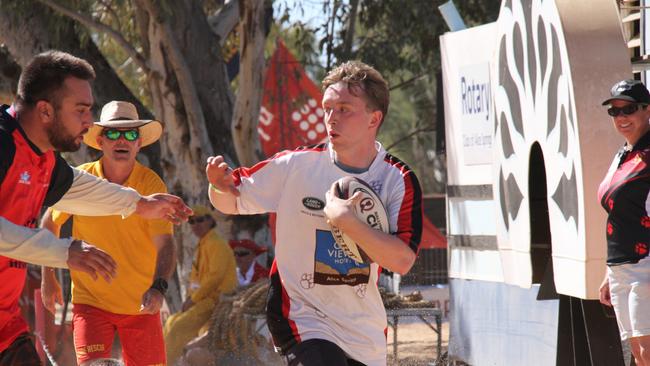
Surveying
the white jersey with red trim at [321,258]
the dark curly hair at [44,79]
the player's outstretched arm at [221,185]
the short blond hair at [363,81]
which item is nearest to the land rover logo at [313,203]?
the white jersey with red trim at [321,258]

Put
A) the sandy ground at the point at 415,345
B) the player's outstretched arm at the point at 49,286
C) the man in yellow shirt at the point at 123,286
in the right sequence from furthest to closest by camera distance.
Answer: the sandy ground at the point at 415,345, the player's outstretched arm at the point at 49,286, the man in yellow shirt at the point at 123,286

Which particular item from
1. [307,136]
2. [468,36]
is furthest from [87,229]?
[307,136]

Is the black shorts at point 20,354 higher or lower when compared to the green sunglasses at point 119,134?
lower

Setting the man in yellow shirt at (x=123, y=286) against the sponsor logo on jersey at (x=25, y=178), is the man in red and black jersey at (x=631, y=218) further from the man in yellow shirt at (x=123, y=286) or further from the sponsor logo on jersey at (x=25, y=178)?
the sponsor logo on jersey at (x=25, y=178)

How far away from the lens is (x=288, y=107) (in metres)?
22.1

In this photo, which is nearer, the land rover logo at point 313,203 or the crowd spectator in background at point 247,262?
the land rover logo at point 313,203

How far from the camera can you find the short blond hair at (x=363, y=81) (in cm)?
541

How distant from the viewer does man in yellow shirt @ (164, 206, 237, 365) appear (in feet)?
43.8

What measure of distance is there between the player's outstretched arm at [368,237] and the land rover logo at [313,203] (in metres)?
0.28

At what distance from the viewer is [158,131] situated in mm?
8461

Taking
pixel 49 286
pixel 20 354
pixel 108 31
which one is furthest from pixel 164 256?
pixel 108 31

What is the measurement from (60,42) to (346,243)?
1250 cm

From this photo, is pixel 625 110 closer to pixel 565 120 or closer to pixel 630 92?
pixel 630 92

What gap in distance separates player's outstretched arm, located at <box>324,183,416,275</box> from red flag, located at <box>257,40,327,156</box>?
15398mm
